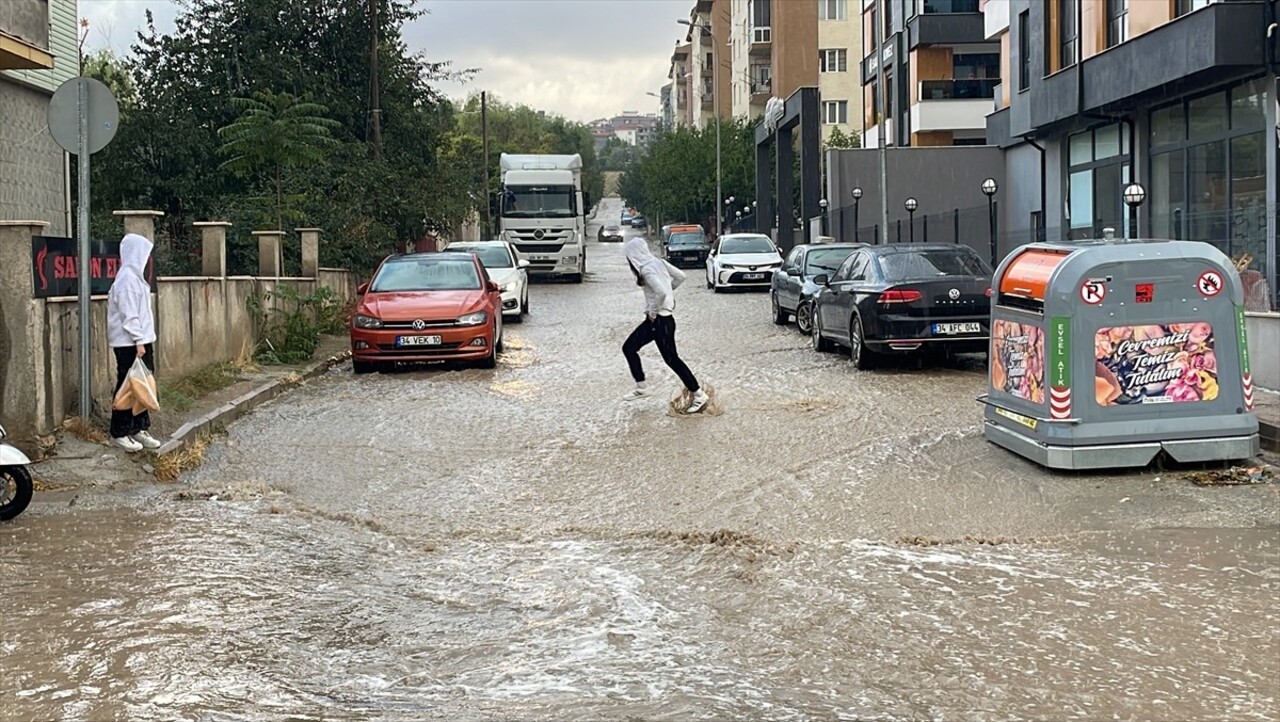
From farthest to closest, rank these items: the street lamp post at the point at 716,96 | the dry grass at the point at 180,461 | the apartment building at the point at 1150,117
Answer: the street lamp post at the point at 716,96
the apartment building at the point at 1150,117
the dry grass at the point at 180,461

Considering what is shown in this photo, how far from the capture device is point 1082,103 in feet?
84.0

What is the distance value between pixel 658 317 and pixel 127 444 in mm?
5237

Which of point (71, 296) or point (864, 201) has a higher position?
point (864, 201)

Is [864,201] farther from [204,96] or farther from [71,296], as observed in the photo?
[71,296]

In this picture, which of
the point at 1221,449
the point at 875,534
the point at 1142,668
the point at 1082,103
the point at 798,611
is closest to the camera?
the point at 1142,668

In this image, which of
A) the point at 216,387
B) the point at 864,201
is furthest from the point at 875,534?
the point at 864,201

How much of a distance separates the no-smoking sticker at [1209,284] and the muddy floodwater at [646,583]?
1350 millimetres

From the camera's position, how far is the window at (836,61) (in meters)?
78.5

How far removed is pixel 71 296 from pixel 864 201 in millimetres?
34856

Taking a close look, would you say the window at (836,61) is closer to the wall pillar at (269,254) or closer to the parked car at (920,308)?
the wall pillar at (269,254)

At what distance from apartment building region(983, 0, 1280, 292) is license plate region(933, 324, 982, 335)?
2.93 metres

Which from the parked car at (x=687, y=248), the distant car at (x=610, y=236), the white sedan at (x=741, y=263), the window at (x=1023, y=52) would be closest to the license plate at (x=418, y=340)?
the white sedan at (x=741, y=263)

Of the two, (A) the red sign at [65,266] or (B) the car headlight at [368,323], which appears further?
(B) the car headlight at [368,323]

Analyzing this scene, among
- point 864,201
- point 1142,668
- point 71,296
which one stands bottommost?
point 1142,668
